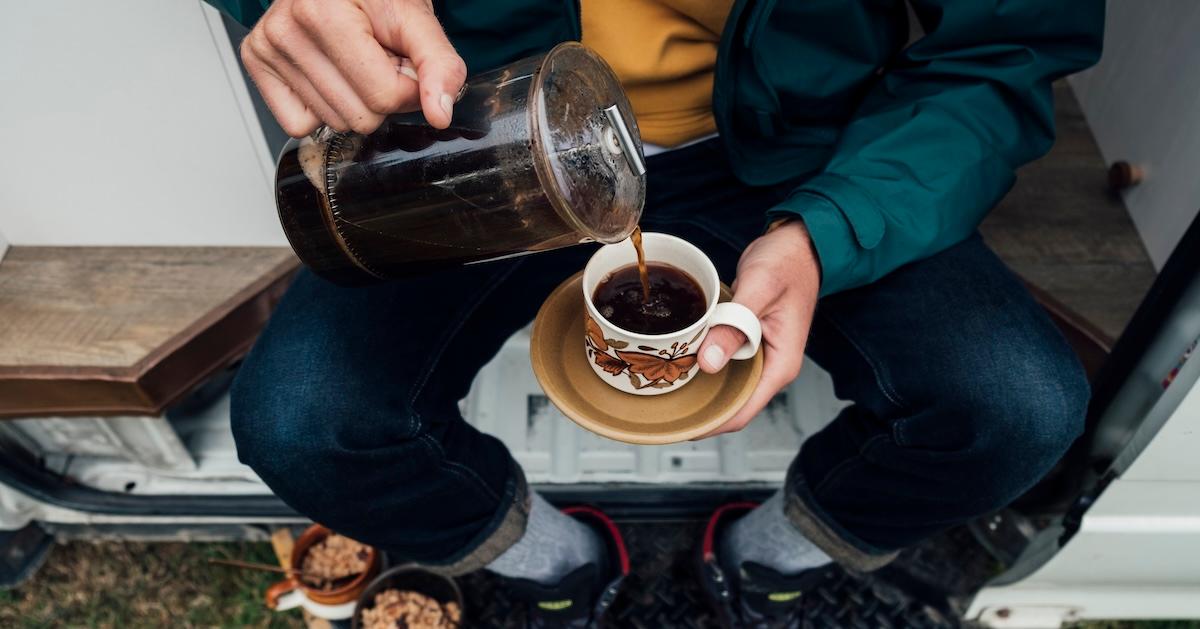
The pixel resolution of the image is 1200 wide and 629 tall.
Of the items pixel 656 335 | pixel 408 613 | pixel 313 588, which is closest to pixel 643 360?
pixel 656 335

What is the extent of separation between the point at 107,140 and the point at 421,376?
77 centimetres

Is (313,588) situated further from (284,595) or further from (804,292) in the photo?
(804,292)

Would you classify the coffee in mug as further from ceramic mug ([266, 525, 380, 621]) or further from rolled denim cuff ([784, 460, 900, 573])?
ceramic mug ([266, 525, 380, 621])

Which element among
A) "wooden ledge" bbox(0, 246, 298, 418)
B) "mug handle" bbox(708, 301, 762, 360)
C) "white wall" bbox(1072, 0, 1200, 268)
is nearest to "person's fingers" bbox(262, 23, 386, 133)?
"mug handle" bbox(708, 301, 762, 360)

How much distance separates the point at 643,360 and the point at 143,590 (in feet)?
4.52

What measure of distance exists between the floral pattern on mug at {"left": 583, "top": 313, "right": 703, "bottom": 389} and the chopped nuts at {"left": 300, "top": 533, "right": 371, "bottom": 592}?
0.86 meters

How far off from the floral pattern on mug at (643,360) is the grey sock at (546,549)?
0.46 m

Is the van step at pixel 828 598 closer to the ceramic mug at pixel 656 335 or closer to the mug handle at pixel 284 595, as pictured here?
the mug handle at pixel 284 595

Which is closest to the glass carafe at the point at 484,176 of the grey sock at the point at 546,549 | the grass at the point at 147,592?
the grey sock at the point at 546,549

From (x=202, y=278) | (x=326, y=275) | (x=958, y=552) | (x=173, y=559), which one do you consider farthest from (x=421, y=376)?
(x=958, y=552)

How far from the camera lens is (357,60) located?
35.5 inches

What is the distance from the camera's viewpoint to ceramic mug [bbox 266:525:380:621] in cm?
172

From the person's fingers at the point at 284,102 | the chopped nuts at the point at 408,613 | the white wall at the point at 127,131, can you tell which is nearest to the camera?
the person's fingers at the point at 284,102

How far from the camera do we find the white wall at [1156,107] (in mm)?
1705
